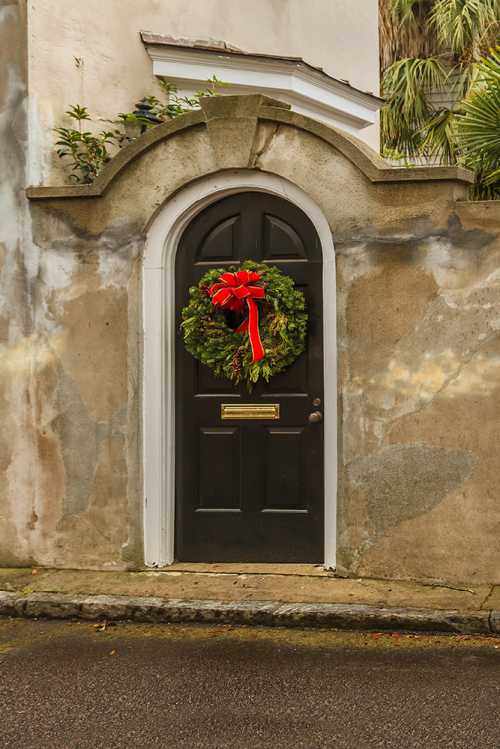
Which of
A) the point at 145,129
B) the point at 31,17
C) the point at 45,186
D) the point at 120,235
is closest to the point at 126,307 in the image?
the point at 120,235

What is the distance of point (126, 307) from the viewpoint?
283 inches

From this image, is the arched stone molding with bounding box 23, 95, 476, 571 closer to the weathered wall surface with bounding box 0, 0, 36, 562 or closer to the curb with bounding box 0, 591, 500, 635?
the weathered wall surface with bounding box 0, 0, 36, 562

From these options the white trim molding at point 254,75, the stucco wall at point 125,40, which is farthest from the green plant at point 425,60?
the white trim molding at point 254,75

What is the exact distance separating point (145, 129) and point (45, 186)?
105 cm

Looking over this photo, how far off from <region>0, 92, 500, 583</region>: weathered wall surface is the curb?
0.72 meters

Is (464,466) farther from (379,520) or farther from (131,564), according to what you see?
(131,564)

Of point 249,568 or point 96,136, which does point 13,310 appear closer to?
point 96,136

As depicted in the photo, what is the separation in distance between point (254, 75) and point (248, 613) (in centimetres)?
533

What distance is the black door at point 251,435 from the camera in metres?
7.08

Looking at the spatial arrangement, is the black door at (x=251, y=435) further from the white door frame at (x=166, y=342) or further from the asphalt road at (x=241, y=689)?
the asphalt road at (x=241, y=689)

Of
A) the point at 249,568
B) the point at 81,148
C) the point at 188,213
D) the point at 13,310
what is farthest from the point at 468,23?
the point at 249,568

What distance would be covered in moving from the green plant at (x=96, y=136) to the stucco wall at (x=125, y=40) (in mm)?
99

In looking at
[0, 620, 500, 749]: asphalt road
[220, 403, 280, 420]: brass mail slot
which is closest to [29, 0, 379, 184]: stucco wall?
[220, 403, 280, 420]: brass mail slot

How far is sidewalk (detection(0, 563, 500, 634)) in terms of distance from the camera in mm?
5984
